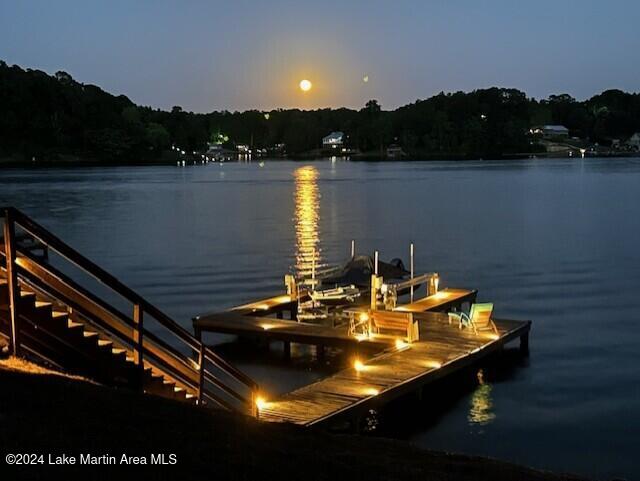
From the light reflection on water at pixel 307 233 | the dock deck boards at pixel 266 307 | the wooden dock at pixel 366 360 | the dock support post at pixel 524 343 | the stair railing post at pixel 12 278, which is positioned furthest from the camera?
the light reflection on water at pixel 307 233


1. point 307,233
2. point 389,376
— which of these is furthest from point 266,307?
point 307,233

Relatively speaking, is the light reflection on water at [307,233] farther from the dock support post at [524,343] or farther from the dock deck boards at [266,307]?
the dock support post at [524,343]

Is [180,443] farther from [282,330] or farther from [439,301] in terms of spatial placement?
[439,301]

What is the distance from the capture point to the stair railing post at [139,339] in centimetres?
974

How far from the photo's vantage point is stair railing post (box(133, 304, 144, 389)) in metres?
9.74

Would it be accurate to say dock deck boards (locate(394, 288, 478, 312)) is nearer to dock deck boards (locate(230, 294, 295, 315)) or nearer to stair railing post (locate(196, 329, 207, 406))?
dock deck boards (locate(230, 294, 295, 315))

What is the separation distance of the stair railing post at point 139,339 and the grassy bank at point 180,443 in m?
1.15

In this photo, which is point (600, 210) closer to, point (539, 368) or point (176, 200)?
point (176, 200)

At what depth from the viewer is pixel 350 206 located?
3307 inches

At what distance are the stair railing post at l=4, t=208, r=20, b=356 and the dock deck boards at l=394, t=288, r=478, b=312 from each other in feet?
48.8

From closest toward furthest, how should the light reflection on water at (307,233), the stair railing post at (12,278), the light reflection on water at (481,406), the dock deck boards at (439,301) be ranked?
the stair railing post at (12,278) → the light reflection on water at (481,406) → the dock deck boards at (439,301) → the light reflection on water at (307,233)

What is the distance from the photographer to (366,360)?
716 inches

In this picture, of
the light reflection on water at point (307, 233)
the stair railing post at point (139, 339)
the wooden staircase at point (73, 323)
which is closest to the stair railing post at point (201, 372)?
the wooden staircase at point (73, 323)

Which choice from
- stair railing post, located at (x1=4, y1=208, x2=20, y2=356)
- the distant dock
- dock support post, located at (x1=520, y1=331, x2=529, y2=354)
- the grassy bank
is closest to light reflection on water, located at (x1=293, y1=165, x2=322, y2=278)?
the distant dock
